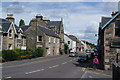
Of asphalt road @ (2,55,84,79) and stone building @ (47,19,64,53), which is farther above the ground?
stone building @ (47,19,64,53)

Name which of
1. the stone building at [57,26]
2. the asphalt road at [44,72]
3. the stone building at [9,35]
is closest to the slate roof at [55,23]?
the stone building at [57,26]

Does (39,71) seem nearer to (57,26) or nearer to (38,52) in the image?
(38,52)

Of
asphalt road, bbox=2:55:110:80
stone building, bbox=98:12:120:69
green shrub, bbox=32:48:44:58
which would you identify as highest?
stone building, bbox=98:12:120:69

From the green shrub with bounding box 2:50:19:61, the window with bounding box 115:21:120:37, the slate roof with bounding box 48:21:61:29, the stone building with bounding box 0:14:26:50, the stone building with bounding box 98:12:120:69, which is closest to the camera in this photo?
the stone building with bounding box 98:12:120:69

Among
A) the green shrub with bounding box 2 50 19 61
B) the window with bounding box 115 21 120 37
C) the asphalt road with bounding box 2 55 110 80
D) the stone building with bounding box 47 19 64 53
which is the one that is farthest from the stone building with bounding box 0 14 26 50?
the stone building with bounding box 47 19 64 53

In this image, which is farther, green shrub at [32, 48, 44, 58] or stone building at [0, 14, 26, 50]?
green shrub at [32, 48, 44, 58]

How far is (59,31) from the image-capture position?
65812mm

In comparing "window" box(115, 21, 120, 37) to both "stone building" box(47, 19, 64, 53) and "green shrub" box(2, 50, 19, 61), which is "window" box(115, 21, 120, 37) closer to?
"green shrub" box(2, 50, 19, 61)

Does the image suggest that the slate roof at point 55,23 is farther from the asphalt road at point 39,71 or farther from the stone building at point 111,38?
the stone building at point 111,38

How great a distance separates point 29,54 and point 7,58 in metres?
8.29

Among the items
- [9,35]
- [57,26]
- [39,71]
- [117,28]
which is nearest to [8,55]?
[9,35]

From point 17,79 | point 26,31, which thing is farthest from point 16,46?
point 17,79

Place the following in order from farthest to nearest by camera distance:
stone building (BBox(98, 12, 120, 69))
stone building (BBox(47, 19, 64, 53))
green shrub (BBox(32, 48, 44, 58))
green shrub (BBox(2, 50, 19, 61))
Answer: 1. stone building (BBox(47, 19, 64, 53))
2. green shrub (BBox(32, 48, 44, 58))
3. green shrub (BBox(2, 50, 19, 61))
4. stone building (BBox(98, 12, 120, 69))

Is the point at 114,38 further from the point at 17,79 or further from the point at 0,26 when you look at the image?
the point at 0,26
